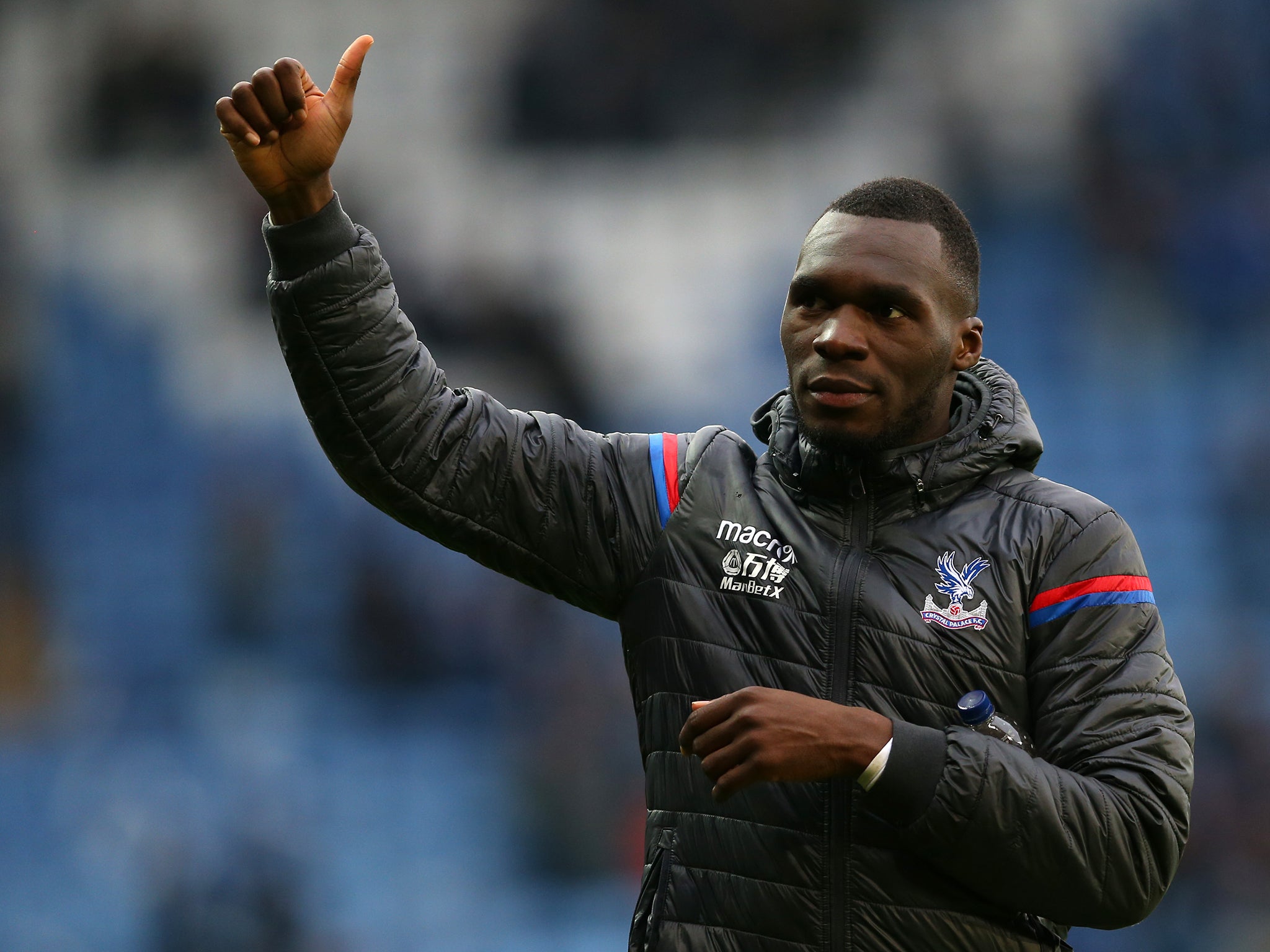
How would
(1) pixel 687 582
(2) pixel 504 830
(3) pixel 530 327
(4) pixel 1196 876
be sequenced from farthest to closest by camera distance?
(3) pixel 530 327 → (2) pixel 504 830 → (4) pixel 1196 876 → (1) pixel 687 582

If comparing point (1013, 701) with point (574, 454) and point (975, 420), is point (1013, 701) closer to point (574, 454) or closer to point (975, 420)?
point (975, 420)

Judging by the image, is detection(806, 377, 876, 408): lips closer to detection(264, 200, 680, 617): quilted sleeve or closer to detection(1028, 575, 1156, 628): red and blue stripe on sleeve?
detection(264, 200, 680, 617): quilted sleeve

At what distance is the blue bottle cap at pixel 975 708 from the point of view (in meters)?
1.74

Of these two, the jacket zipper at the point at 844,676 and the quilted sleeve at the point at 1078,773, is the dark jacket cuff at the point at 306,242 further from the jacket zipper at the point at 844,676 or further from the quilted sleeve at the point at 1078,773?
the quilted sleeve at the point at 1078,773

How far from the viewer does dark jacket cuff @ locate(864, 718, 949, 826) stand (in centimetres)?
165

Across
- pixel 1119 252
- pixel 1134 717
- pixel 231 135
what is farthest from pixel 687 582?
pixel 1119 252

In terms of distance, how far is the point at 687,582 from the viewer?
1.89 meters

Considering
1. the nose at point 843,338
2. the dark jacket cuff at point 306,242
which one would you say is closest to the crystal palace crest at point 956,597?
the nose at point 843,338

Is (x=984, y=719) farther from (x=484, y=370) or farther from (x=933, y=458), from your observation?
(x=484, y=370)

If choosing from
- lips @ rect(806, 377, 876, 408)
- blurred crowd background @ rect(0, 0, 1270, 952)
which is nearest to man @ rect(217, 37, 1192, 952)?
lips @ rect(806, 377, 876, 408)

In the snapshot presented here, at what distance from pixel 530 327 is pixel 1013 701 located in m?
5.93

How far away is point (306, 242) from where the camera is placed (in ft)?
5.93

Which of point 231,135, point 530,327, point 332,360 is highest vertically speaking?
point 231,135

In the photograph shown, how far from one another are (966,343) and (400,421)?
75cm
